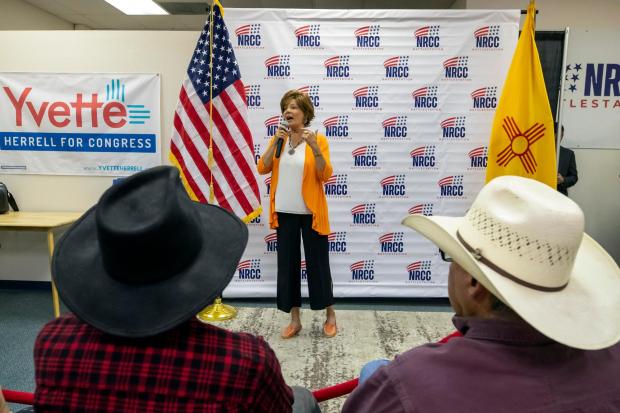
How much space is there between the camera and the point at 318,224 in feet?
8.97

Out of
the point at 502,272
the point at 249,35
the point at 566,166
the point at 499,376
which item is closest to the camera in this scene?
the point at 499,376

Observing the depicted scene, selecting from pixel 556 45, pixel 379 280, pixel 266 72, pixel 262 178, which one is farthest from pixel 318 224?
pixel 556 45

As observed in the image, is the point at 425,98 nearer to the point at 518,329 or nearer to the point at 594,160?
the point at 594,160

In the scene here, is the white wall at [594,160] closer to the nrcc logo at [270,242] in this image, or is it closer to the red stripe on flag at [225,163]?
the red stripe on flag at [225,163]

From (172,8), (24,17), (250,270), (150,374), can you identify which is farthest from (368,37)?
(24,17)

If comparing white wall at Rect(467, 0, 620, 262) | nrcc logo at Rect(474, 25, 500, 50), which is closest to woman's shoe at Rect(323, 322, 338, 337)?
nrcc logo at Rect(474, 25, 500, 50)

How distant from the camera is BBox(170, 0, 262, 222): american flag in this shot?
10.1 feet

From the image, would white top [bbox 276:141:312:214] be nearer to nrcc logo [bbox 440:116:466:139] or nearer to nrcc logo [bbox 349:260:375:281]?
nrcc logo [bbox 349:260:375:281]

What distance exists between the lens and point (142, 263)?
2.59 ft

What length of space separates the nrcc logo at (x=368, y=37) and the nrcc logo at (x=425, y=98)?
0.50 m

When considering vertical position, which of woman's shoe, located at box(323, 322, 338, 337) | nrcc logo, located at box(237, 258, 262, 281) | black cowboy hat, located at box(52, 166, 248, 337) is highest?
black cowboy hat, located at box(52, 166, 248, 337)

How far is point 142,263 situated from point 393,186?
116 inches

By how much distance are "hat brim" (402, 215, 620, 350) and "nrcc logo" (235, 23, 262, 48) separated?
284cm

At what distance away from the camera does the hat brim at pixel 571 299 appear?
75 cm
